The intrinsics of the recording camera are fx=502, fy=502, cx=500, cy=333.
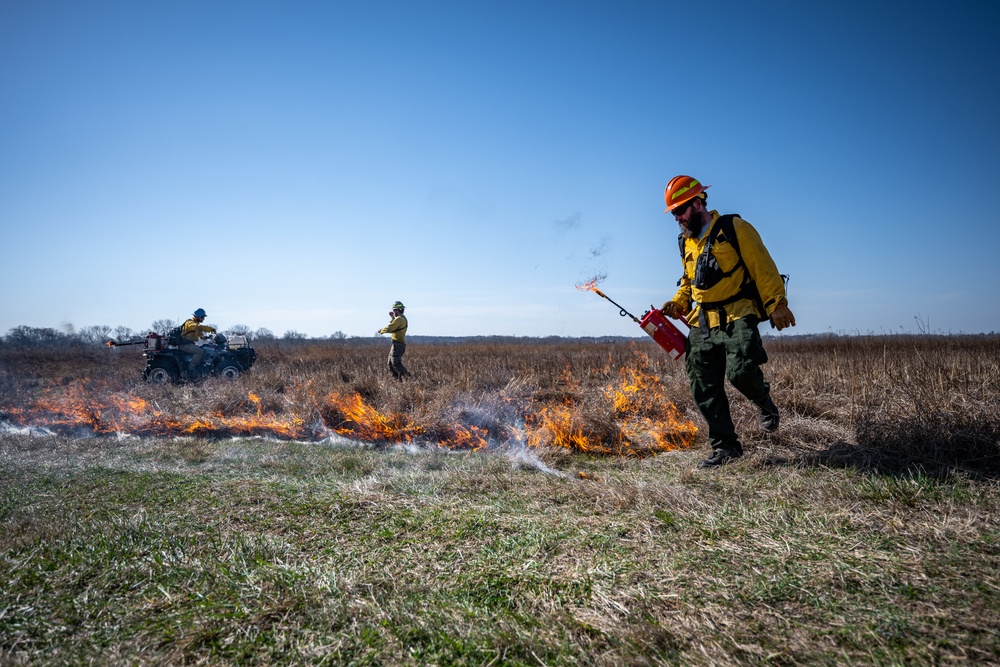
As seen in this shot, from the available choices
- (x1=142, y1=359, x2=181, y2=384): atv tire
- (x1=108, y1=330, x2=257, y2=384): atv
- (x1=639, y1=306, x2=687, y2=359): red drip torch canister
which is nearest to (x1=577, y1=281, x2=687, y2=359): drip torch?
(x1=639, y1=306, x2=687, y2=359): red drip torch canister

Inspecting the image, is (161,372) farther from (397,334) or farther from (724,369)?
(724,369)

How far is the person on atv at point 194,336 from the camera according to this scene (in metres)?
11.9

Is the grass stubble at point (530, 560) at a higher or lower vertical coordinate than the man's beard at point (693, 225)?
lower

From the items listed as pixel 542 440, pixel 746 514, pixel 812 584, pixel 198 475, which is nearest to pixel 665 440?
pixel 542 440

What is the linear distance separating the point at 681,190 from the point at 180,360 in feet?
39.2

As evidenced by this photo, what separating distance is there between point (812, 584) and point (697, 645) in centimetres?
63

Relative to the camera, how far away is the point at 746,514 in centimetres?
254

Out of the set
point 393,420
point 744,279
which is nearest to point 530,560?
point 744,279

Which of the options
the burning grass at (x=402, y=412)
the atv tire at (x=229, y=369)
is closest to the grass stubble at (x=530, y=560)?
the burning grass at (x=402, y=412)

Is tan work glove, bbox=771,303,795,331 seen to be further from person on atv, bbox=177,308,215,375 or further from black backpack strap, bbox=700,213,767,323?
person on atv, bbox=177,308,215,375

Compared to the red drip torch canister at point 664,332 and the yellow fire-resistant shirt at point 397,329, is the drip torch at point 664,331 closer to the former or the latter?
the red drip torch canister at point 664,332

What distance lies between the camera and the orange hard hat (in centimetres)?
407

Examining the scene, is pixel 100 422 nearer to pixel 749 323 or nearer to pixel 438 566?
pixel 438 566

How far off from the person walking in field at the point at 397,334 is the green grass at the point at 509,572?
26.6 feet
